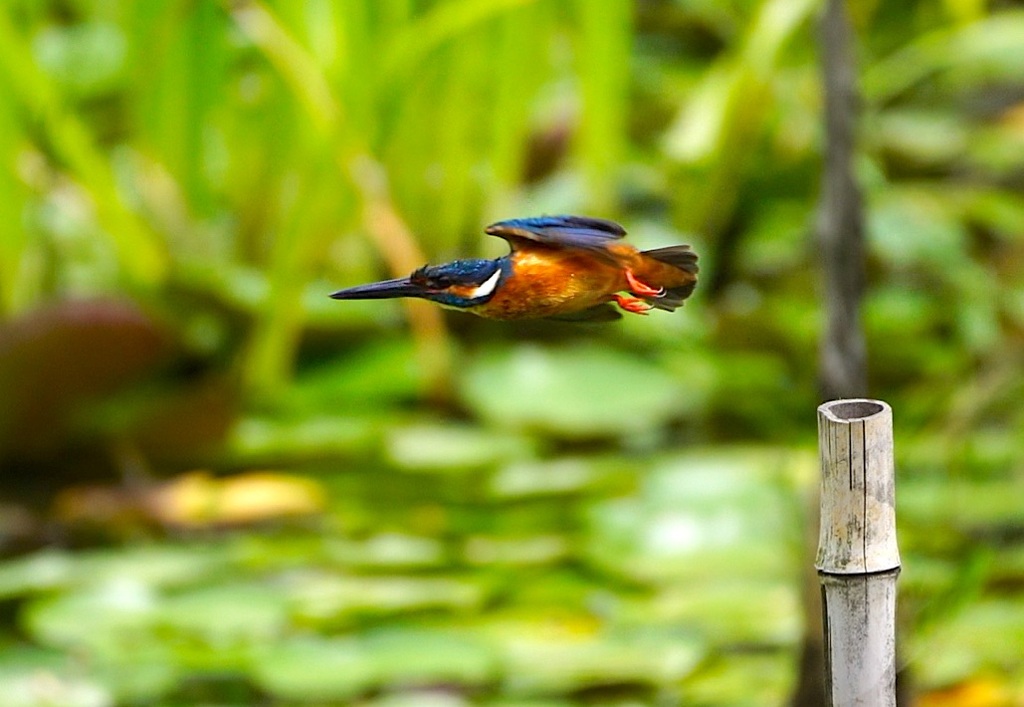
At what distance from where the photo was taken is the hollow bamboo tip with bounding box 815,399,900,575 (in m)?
0.35

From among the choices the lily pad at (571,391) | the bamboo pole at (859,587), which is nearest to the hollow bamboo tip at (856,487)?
the bamboo pole at (859,587)

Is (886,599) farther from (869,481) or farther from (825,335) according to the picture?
(825,335)

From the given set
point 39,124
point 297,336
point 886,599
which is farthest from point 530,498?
point 886,599

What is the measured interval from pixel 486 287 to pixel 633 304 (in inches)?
1.3

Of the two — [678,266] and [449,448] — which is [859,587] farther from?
[449,448]

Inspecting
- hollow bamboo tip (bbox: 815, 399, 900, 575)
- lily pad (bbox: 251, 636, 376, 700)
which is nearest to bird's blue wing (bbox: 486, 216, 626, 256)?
hollow bamboo tip (bbox: 815, 399, 900, 575)

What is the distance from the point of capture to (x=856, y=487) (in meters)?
0.37

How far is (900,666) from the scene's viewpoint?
2.70 feet

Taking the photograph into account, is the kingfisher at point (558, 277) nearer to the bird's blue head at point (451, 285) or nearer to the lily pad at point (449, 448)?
the bird's blue head at point (451, 285)

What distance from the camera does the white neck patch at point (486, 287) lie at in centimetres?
26

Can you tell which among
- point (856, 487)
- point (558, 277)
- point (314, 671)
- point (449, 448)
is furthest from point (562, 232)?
point (449, 448)

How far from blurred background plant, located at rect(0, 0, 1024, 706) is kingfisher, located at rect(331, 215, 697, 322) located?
646mm

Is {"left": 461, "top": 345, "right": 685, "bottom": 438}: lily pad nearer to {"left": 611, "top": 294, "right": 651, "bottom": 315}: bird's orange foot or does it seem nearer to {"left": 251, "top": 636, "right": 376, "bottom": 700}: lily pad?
{"left": 251, "top": 636, "right": 376, "bottom": 700}: lily pad

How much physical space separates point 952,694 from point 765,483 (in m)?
0.39
